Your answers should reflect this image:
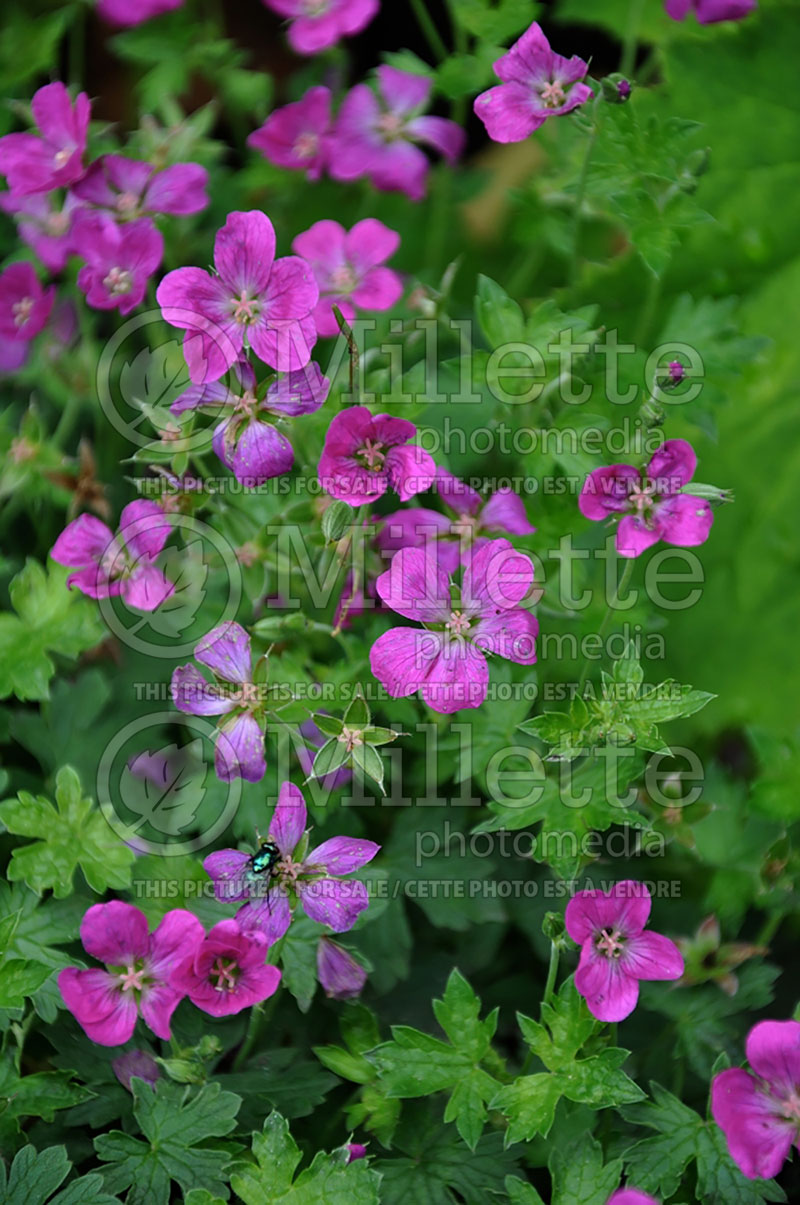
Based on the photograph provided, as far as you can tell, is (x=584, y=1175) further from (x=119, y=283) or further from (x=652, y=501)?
→ (x=119, y=283)

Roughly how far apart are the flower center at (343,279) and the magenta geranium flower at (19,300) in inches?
16.6

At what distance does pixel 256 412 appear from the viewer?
131 centimetres

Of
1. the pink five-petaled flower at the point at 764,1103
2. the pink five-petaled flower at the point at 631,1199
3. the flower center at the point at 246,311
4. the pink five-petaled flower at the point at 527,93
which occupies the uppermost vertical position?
the pink five-petaled flower at the point at 527,93

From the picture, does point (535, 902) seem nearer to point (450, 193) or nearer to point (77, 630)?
point (77, 630)

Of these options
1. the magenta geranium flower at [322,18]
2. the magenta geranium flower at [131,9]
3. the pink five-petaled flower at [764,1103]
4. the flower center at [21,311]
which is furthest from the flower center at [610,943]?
the magenta geranium flower at [131,9]

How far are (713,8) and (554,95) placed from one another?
38 centimetres

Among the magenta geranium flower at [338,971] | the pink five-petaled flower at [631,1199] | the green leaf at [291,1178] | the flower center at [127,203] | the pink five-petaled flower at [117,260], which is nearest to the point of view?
the pink five-petaled flower at [631,1199]

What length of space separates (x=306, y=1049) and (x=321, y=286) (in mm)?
1072

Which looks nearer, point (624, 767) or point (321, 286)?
point (624, 767)

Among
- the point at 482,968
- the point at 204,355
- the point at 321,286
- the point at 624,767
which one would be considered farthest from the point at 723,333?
the point at 482,968

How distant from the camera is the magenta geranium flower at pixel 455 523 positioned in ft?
4.79

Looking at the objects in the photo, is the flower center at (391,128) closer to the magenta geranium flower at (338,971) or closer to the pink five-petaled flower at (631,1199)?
the magenta geranium flower at (338,971)

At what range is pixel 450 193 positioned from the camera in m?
2.28

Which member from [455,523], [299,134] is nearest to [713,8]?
[299,134]
